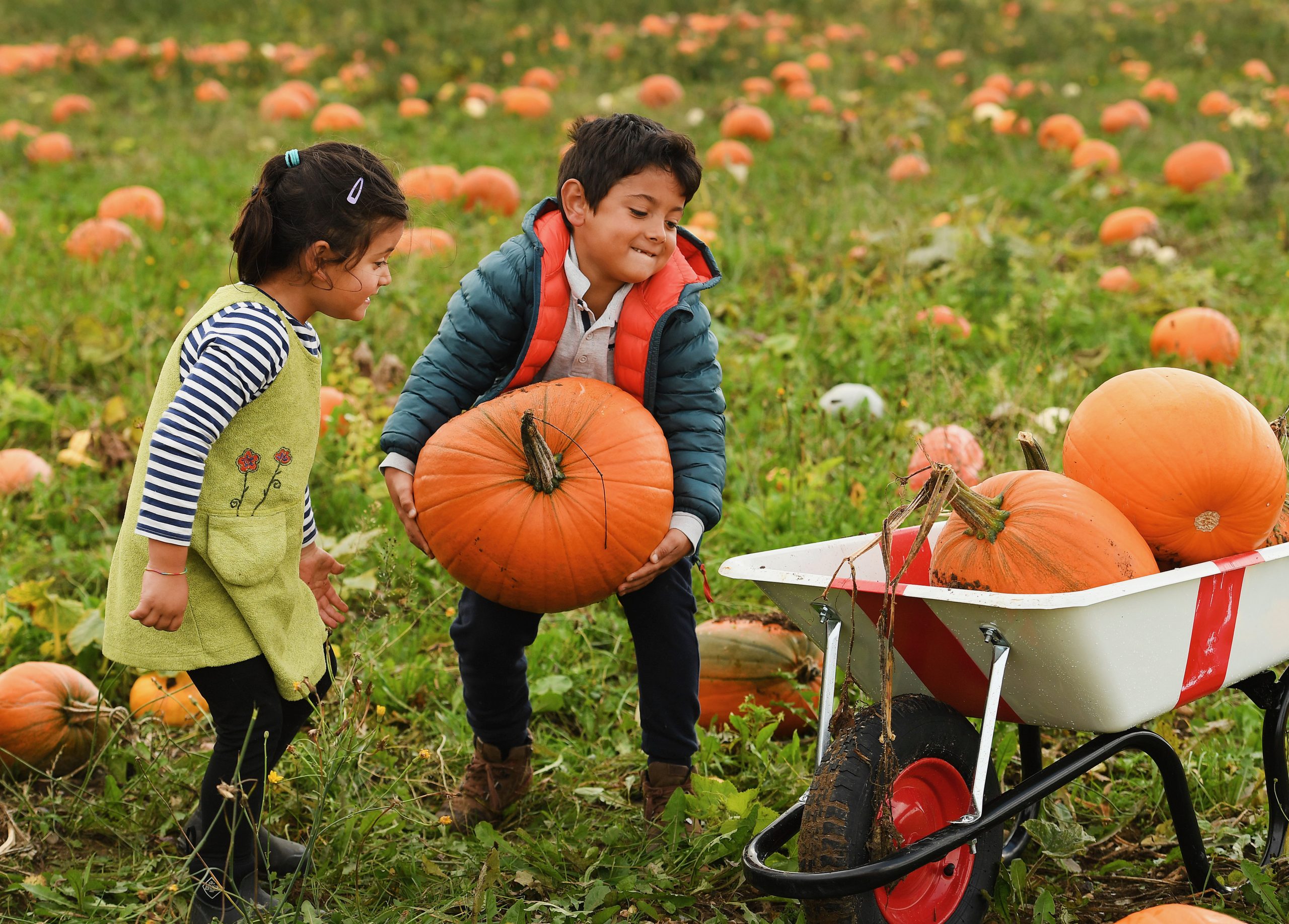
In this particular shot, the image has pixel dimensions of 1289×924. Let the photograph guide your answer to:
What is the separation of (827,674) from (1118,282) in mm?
4484

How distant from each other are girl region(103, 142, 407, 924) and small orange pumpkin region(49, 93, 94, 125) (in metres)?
8.34

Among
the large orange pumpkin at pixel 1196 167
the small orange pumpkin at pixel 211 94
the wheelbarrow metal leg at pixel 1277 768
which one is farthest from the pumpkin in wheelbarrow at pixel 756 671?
the small orange pumpkin at pixel 211 94

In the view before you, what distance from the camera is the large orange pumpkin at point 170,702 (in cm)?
320

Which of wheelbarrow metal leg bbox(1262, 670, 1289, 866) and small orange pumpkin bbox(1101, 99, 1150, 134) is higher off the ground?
small orange pumpkin bbox(1101, 99, 1150, 134)

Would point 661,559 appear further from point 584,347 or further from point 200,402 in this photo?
point 200,402

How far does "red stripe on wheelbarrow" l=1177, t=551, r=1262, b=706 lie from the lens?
2199mm

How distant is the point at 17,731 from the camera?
2951 millimetres

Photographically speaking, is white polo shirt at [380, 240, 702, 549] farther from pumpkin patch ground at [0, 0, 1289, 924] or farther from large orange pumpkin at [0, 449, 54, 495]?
large orange pumpkin at [0, 449, 54, 495]

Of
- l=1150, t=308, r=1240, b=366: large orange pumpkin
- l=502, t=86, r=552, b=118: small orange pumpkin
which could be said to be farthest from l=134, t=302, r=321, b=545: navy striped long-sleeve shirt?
l=502, t=86, r=552, b=118: small orange pumpkin

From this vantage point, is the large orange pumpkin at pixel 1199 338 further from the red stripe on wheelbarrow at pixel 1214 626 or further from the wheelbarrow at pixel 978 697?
the red stripe on wheelbarrow at pixel 1214 626

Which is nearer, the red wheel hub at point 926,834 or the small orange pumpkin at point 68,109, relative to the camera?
the red wheel hub at point 926,834

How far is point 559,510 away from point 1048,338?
12.0 feet

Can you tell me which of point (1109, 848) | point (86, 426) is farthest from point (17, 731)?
point (1109, 848)

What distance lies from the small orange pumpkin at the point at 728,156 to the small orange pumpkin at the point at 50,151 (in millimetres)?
4629
